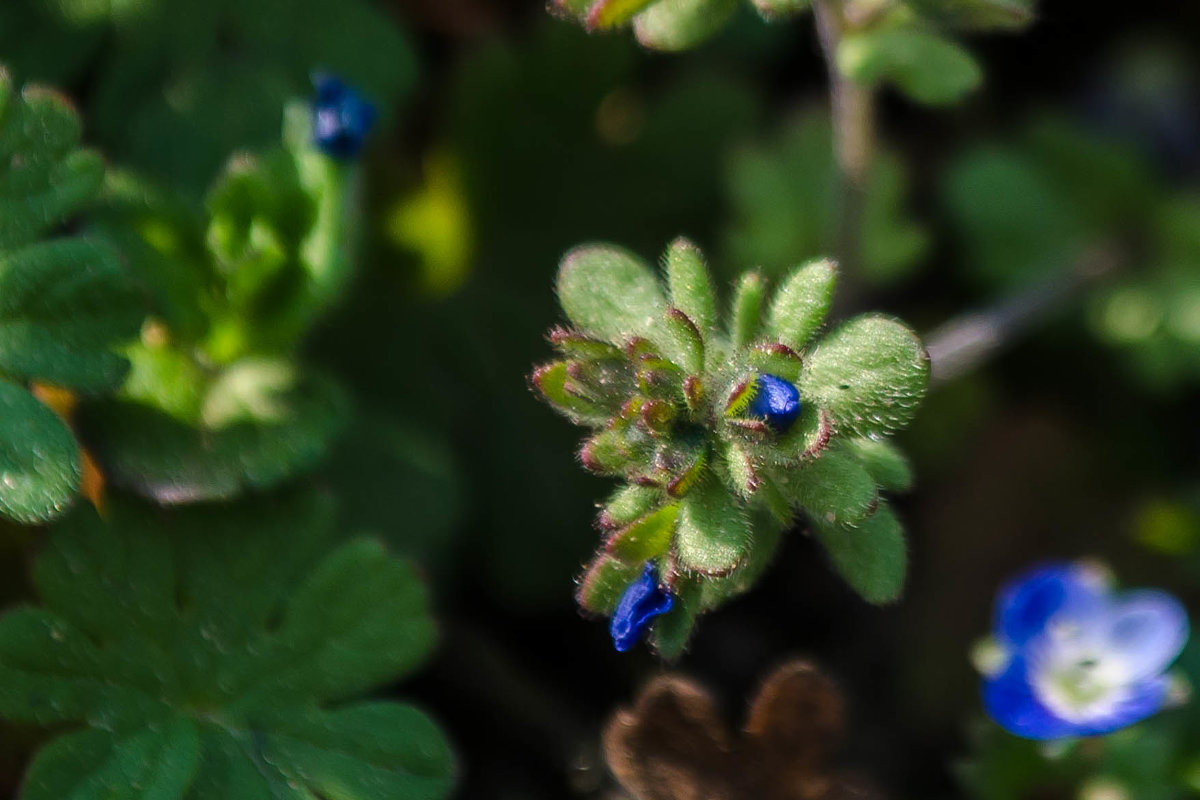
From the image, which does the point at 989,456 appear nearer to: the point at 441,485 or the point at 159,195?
the point at 441,485

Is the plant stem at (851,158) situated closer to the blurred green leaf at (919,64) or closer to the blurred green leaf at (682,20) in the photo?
the blurred green leaf at (919,64)

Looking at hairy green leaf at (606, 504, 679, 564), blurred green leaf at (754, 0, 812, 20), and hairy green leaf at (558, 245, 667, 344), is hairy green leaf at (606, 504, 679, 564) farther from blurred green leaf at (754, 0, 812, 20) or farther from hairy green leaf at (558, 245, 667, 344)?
blurred green leaf at (754, 0, 812, 20)

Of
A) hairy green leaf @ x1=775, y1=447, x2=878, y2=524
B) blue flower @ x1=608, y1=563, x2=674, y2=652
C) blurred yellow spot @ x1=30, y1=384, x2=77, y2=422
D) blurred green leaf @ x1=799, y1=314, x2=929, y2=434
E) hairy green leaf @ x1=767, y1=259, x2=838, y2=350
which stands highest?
hairy green leaf @ x1=767, y1=259, x2=838, y2=350

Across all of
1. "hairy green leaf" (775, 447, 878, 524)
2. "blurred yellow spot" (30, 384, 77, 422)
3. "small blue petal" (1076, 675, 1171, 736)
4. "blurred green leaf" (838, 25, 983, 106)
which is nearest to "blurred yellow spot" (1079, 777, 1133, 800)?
"small blue petal" (1076, 675, 1171, 736)

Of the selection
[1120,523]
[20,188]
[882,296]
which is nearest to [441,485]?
[20,188]

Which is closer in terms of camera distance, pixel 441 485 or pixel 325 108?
pixel 325 108

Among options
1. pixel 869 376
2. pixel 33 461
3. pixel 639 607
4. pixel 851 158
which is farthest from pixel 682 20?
pixel 33 461
